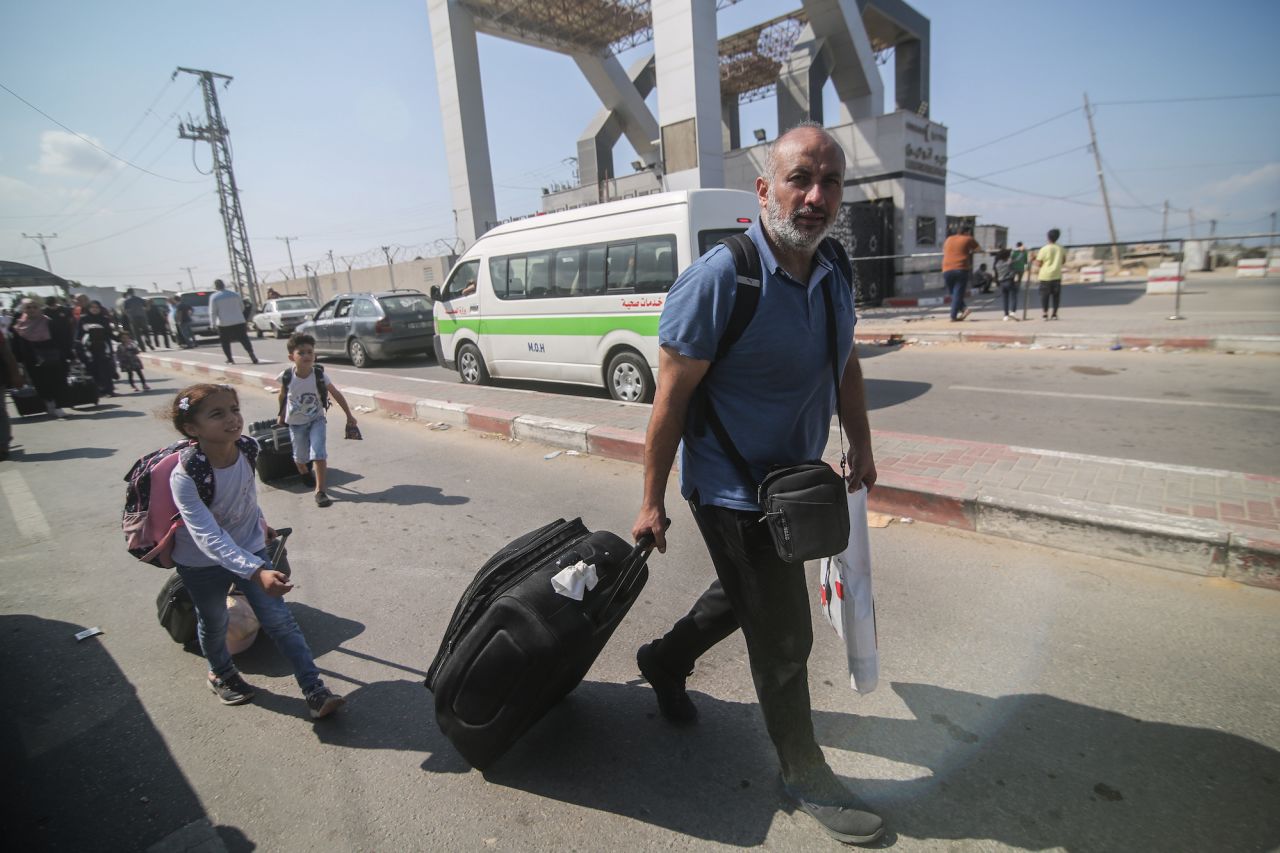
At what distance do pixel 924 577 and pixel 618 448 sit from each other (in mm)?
3134

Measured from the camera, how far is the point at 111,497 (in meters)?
5.95

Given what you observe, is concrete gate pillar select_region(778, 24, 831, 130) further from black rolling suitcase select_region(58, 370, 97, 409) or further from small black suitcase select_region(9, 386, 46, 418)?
small black suitcase select_region(9, 386, 46, 418)

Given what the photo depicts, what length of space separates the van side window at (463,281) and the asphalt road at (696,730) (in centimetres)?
667

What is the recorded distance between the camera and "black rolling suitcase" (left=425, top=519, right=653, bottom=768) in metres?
1.97

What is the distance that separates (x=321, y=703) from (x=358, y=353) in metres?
12.3

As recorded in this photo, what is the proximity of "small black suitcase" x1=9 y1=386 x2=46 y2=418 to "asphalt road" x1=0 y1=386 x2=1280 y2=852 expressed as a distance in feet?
28.4

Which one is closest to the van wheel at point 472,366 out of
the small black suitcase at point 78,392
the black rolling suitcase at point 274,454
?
the black rolling suitcase at point 274,454

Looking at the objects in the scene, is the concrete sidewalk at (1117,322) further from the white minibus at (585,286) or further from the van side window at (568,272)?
the van side window at (568,272)

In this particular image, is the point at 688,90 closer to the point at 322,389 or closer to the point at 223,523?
the point at 322,389

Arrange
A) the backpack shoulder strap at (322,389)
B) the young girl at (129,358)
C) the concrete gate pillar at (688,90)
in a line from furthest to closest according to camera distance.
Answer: the concrete gate pillar at (688,90) < the young girl at (129,358) < the backpack shoulder strap at (322,389)

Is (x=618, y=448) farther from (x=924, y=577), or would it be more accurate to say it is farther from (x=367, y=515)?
(x=924, y=577)

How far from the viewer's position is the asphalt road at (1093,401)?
5078mm

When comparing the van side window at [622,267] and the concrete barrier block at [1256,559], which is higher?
the van side window at [622,267]

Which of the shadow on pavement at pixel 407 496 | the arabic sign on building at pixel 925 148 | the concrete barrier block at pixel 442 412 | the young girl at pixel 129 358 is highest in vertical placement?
the arabic sign on building at pixel 925 148
